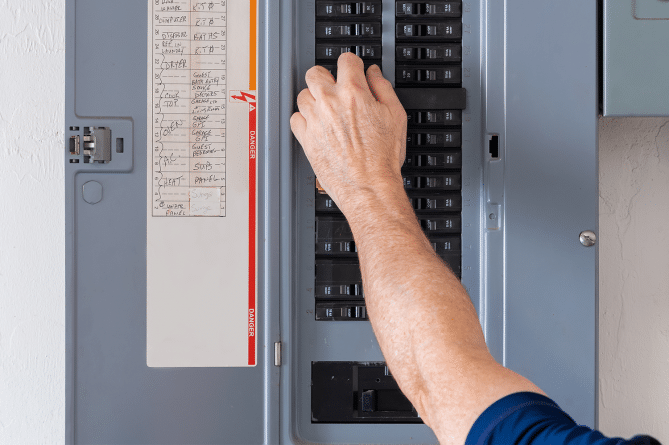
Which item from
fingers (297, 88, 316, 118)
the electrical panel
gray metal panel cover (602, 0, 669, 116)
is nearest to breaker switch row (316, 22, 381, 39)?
the electrical panel

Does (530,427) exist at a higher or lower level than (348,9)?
lower

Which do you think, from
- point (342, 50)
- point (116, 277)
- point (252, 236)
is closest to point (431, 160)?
point (342, 50)

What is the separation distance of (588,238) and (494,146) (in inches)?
9.7

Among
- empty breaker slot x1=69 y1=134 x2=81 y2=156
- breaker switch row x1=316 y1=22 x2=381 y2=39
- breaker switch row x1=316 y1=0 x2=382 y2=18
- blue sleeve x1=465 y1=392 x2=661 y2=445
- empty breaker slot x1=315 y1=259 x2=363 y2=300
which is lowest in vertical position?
blue sleeve x1=465 y1=392 x2=661 y2=445

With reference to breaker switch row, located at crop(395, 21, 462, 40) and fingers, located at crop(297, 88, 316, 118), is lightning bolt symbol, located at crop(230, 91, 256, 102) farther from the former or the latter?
breaker switch row, located at crop(395, 21, 462, 40)

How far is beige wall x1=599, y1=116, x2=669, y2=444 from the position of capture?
3.90 ft

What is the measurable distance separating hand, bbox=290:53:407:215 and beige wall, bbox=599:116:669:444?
664mm

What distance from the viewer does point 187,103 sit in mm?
889

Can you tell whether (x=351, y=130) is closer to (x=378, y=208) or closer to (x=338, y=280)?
(x=378, y=208)

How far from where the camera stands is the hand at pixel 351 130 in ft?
2.65
